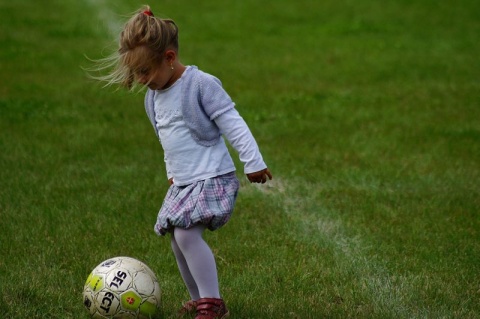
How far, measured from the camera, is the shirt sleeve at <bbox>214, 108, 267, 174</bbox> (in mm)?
4574

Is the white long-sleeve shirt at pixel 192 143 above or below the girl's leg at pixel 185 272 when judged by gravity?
above

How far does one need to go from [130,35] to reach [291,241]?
2415 millimetres

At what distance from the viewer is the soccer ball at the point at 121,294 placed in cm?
471

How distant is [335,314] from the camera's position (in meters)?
4.97

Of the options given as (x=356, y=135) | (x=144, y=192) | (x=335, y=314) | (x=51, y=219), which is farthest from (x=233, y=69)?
(x=335, y=314)

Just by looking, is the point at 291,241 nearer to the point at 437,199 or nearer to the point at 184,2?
the point at 437,199

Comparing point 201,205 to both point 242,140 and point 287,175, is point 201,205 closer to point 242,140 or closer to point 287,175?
point 242,140

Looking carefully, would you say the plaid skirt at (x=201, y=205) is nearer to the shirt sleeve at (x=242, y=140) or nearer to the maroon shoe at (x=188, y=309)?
the shirt sleeve at (x=242, y=140)

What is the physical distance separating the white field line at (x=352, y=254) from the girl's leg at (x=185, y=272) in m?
1.07

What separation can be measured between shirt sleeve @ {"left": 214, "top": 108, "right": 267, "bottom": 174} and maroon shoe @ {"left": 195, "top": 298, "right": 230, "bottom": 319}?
2.39ft

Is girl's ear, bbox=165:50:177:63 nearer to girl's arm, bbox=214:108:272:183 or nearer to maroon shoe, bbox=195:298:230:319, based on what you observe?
girl's arm, bbox=214:108:272:183

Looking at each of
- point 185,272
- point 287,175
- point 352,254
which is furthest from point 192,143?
point 287,175

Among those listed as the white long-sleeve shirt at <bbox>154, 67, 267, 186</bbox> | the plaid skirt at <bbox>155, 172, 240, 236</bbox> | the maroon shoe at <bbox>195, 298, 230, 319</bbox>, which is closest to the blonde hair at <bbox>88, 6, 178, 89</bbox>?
the white long-sleeve shirt at <bbox>154, 67, 267, 186</bbox>

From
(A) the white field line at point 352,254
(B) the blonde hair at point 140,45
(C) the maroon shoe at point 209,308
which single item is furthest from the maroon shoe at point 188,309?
(B) the blonde hair at point 140,45
